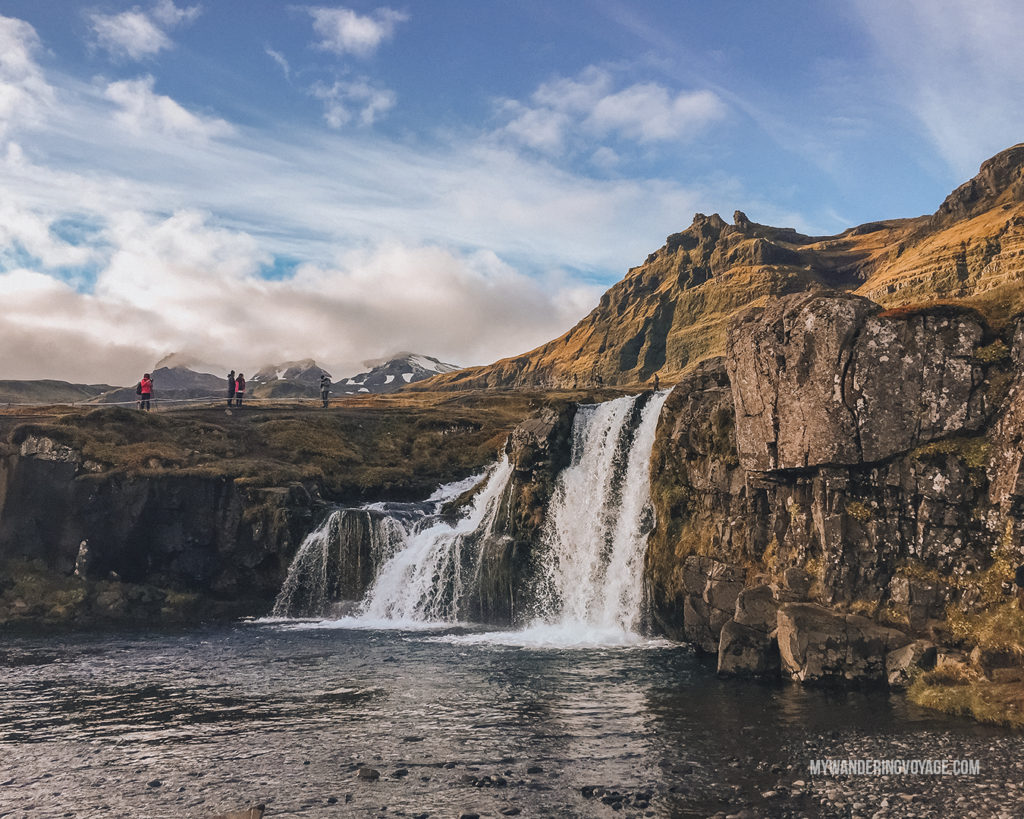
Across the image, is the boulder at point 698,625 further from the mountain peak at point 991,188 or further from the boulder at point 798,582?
the mountain peak at point 991,188

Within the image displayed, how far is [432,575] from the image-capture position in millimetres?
57188

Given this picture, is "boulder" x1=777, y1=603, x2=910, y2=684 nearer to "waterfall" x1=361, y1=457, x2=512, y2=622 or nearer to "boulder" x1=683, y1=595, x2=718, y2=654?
"boulder" x1=683, y1=595, x2=718, y2=654

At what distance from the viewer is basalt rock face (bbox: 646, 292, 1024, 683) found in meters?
32.7

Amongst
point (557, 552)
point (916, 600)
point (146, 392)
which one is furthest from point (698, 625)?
point (146, 392)

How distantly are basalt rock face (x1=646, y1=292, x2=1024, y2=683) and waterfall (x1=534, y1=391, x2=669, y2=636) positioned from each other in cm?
805

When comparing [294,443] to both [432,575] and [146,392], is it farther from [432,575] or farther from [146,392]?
[432,575]

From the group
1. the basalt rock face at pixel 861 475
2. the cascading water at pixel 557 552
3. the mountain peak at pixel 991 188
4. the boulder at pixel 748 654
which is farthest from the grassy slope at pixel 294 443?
the mountain peak at pixel 991 188

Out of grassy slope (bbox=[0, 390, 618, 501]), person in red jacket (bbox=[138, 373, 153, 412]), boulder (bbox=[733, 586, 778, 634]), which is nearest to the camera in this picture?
boulder (bbox=[733, 586, 778, 634])

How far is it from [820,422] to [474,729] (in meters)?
21.3

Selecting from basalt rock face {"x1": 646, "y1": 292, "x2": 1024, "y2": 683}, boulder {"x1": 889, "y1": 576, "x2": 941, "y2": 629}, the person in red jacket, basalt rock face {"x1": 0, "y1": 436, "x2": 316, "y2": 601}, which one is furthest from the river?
the person in red jacket

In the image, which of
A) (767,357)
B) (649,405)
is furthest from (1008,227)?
(767,357)

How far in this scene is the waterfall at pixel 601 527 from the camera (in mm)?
49719

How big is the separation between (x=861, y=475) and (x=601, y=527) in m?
20.7

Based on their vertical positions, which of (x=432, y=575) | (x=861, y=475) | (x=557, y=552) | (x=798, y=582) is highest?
(x=861, y=475)
